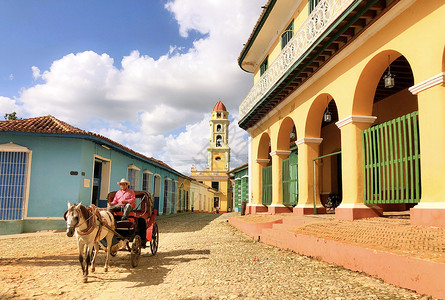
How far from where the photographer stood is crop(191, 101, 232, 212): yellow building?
5353cm

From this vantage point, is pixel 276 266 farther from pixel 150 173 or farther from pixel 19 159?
pixel 150 173

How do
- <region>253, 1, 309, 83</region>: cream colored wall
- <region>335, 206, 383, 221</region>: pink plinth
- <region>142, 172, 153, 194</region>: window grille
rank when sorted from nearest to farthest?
<region>335, 206, 383, 221</region>: pink plinth
<region>253, 1, 309, 83</region>: cream colored wall
<region>142, 172, 153, 194</region>: window grille

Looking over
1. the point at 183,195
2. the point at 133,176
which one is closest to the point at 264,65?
the point at 133,176

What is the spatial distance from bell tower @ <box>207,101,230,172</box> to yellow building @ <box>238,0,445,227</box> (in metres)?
36.4

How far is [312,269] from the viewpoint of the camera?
6.02 metres

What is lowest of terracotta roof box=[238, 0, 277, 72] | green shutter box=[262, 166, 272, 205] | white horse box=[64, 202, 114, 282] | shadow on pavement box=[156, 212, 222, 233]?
shadow on pavement box=[156, 212, 222, 233]

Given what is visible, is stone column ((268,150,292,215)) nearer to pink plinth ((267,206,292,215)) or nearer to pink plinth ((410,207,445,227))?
pink plinth ((267,206,292,215))

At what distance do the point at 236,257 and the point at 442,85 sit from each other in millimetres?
4899

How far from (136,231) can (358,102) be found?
5677 millimetres

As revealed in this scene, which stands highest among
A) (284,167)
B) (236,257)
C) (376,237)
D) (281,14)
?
(281,14)

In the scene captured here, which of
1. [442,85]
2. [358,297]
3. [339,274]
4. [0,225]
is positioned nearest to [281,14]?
[442,85]

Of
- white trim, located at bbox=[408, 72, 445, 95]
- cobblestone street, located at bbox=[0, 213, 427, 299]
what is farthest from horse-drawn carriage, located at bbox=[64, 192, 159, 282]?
white trim, located at bbox=[408, 72, 445, 95]

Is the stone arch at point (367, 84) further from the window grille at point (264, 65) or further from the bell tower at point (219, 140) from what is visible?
the bell tower at point (219, 140)

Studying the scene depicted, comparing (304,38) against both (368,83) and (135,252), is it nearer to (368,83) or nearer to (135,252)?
(368,83)
